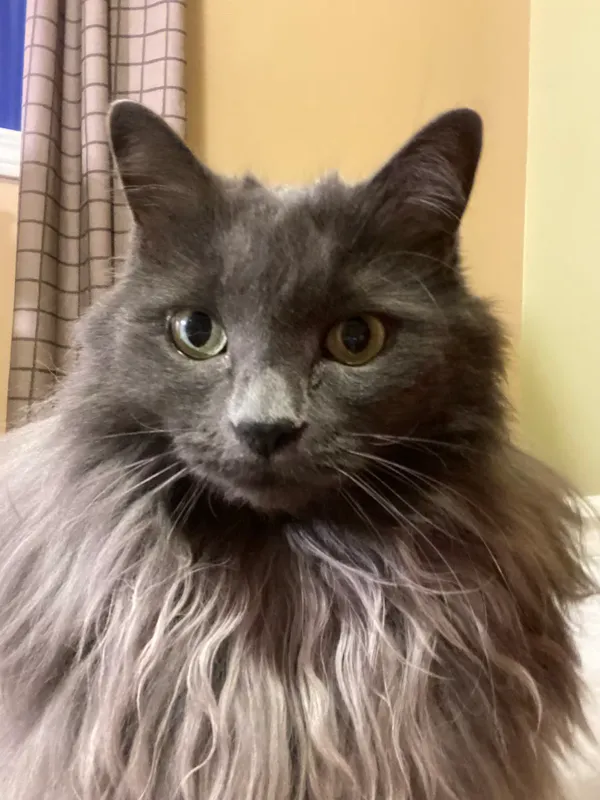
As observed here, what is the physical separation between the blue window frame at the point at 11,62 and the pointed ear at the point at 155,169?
1.71m

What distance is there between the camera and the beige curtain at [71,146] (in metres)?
1.94

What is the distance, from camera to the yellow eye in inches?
30.6

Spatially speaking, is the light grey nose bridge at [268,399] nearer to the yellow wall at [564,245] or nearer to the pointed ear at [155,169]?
the pointed ear at [155,169]

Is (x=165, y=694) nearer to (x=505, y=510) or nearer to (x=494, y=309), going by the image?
(x=505, y=510)

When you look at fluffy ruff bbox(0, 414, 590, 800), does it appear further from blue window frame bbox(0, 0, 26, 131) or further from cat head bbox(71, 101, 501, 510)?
blue window frame bbox(0, 0, 26, 131)

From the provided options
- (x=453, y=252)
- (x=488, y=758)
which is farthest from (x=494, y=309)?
(x=488, y=758)

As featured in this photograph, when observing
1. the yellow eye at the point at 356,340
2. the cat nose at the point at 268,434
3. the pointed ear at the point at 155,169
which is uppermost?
the pointed ear at the point at 155,169

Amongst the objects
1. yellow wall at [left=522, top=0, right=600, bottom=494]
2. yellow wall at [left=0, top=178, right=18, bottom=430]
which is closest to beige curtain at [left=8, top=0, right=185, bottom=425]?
yellow wall at [left=0, top=178, right=18, bottom=430]

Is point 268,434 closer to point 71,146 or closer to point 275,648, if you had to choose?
point 275,648

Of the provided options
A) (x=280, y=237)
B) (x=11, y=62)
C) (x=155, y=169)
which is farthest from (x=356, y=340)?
(x=11, y=62)

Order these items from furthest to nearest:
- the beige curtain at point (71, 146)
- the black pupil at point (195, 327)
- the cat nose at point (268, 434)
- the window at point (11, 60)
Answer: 1. the window at point (11, 60)
2. the beige curtain at point (71, 146)
3. the black pupil at point (195, 327)
4. the cat nose at point (268, 434)

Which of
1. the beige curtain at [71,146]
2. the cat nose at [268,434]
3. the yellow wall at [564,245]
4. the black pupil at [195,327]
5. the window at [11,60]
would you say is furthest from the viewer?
the window at [11,60]

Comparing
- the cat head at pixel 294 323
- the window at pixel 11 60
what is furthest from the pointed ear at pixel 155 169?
the window at pixel 11 60

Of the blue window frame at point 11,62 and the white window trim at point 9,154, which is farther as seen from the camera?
the blue window frame at point 11,62
